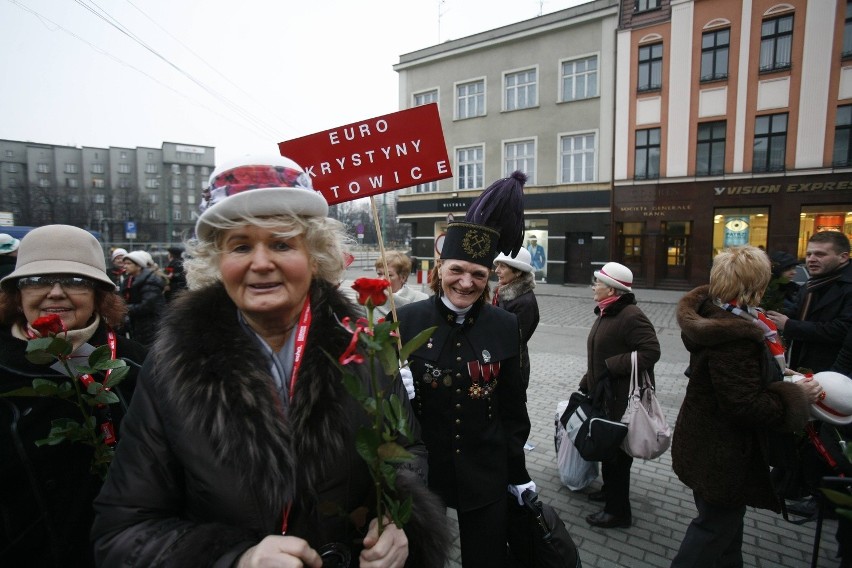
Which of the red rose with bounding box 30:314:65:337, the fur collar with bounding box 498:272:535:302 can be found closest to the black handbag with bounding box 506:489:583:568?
the fur collar with bounding box 498:272:535:302

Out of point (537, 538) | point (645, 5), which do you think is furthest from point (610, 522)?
point (645, 5)

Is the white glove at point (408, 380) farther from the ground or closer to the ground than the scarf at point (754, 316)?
closer to the ground

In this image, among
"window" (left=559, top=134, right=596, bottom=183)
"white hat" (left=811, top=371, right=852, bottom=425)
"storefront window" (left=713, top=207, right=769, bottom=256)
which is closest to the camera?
"white hat" (left=811, top=371, right=852, bottom=425)

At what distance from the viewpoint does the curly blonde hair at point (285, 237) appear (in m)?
1.39

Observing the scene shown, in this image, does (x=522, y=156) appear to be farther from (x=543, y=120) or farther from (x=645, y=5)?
(x=645, y=5)

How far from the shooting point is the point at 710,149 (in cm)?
1659

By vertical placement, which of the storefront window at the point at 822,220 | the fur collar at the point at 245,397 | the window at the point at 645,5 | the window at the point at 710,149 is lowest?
the fur collar at the point at 245,397

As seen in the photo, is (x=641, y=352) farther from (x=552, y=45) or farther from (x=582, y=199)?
(x=552, y=45)

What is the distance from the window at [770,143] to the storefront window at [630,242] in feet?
14.7

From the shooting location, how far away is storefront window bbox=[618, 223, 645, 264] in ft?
59.6

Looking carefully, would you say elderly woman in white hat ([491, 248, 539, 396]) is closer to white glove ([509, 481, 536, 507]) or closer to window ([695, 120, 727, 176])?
white glove ([509, 481, 536, 507])

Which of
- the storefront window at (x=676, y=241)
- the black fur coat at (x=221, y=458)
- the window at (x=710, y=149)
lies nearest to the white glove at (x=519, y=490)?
the black fur coat at (x=221, y=458)

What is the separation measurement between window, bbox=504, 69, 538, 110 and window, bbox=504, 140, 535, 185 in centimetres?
167

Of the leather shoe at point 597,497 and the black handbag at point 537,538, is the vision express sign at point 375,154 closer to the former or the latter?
the black handbag at point 537,538
